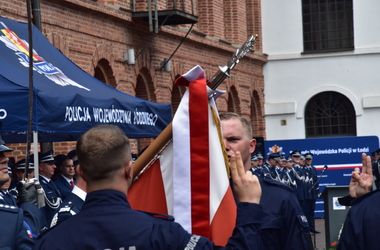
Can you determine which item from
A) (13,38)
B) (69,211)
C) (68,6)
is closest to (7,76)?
(13,38)

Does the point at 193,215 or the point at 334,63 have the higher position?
the point at 334,63

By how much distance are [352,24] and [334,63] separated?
5.74ft

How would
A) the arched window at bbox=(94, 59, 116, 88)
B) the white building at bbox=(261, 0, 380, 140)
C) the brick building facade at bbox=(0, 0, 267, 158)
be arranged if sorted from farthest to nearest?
the white building at bbox=(261, 0, 380, 140) < the arched window at bbox=(94, 59, 116, 88) < the brick building facade at bbox=(0, 0, 267, 158)

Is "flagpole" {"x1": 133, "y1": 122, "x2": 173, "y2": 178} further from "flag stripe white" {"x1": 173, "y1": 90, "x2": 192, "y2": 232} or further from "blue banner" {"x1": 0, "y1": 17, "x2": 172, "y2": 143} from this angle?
"blue banner" {"x1": 0, "y1": 17, "x2": 172, "y2": 143}

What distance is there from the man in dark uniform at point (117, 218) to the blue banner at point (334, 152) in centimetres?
1903

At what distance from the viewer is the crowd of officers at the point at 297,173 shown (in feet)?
65.6

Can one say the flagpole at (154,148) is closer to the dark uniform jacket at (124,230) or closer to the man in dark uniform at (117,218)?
the man in dark uniform at (117,218)

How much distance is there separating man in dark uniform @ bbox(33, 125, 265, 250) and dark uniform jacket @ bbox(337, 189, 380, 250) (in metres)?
0.61

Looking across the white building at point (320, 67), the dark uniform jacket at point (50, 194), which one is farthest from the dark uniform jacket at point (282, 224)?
the white building at point (320, 67)

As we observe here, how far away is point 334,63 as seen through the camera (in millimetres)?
28688

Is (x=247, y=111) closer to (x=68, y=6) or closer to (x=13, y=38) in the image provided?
(x=68, y=6)

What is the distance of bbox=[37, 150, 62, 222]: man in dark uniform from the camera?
866 centimetres

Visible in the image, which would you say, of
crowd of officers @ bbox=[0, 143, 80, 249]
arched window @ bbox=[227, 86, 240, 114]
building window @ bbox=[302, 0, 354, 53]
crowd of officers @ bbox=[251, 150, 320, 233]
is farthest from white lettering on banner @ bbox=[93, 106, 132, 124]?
building window @ bbox=[302, 0, 354, 53]

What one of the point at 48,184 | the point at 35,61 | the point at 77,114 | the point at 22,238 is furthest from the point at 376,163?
the point at 22,238
